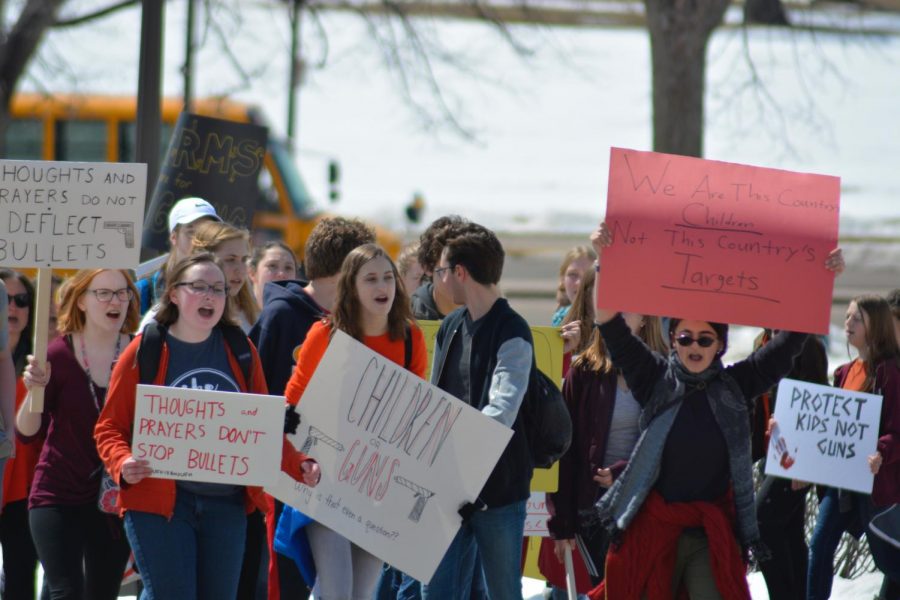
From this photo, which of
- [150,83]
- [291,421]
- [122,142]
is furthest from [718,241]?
[122,142]

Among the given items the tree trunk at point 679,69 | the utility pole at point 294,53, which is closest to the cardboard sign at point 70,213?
the utility pole at point 294,53

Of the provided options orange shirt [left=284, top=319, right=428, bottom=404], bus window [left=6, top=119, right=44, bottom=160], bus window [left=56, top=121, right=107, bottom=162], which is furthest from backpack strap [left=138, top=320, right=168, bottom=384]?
bus window [left=6, top=119, right=44, bottom=160]

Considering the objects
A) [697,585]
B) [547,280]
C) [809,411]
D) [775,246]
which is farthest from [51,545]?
[547,280]

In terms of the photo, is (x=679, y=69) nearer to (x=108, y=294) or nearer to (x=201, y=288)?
(x=108, y=294)

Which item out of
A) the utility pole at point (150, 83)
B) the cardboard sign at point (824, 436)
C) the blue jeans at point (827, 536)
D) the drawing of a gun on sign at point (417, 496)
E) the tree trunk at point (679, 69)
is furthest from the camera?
the tree trunk at point (679, 69)

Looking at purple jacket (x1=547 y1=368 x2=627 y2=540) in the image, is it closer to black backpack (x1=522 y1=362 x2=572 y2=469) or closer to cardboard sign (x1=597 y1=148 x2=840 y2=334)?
black backpack (x1=522 y1=362 x2=572 y2=469)

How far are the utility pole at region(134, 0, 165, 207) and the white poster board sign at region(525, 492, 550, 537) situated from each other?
12.0ft

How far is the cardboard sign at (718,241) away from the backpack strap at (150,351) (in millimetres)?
1533

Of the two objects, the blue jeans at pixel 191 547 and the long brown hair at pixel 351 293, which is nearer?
the blue jeans at pixel 191 547

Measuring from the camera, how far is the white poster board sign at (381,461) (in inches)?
189

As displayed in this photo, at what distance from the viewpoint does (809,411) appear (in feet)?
20.1

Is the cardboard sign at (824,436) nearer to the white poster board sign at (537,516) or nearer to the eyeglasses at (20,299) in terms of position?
the white poster board sign at (537,516)

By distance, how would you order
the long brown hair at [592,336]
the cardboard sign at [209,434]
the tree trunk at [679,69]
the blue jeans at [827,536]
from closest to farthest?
1. the cardboard sign at [209,434]
2. the long brown hair at [592,336]
3. the blue jeans at [827,536]
4. the tree trunk at [679,69]

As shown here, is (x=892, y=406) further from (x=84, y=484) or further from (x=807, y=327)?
(x=84, y=484)
